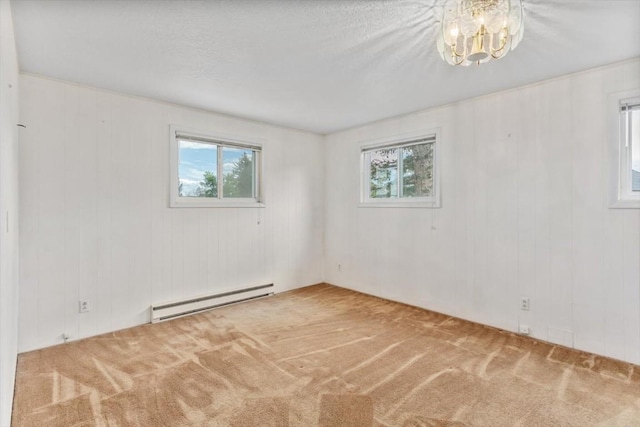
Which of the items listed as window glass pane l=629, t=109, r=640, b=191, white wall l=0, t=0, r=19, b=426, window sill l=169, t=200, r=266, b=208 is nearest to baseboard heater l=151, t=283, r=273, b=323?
window sill l=169, t=200, r=266, b=208

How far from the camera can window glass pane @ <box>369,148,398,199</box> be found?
4.30 m

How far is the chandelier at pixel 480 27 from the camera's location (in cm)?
164

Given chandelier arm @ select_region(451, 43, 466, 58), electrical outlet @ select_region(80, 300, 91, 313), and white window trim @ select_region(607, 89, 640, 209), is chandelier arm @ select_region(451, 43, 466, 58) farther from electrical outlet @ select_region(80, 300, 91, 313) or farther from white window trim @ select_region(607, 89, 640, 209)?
electrical outlet @ select_region(80, 300, 91, 313)

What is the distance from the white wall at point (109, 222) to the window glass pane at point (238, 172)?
0.74ft

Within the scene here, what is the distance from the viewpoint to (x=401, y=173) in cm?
421

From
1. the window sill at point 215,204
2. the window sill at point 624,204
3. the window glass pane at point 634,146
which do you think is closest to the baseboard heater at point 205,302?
the window sill at point 215,204

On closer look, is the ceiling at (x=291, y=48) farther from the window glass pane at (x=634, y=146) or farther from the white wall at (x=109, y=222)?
the window glass pane at (x=634, y=146)

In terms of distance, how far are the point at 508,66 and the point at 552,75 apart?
516mm

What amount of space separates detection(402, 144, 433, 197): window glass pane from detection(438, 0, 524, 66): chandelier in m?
2.15

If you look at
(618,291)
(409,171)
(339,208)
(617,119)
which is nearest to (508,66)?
(617,119)

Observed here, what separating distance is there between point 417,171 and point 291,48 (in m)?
2.32

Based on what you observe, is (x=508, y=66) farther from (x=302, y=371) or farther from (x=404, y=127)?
(x=302, y=371)

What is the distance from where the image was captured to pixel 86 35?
2131mm

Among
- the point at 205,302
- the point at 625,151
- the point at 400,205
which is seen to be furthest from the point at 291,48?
the point at 205,302
